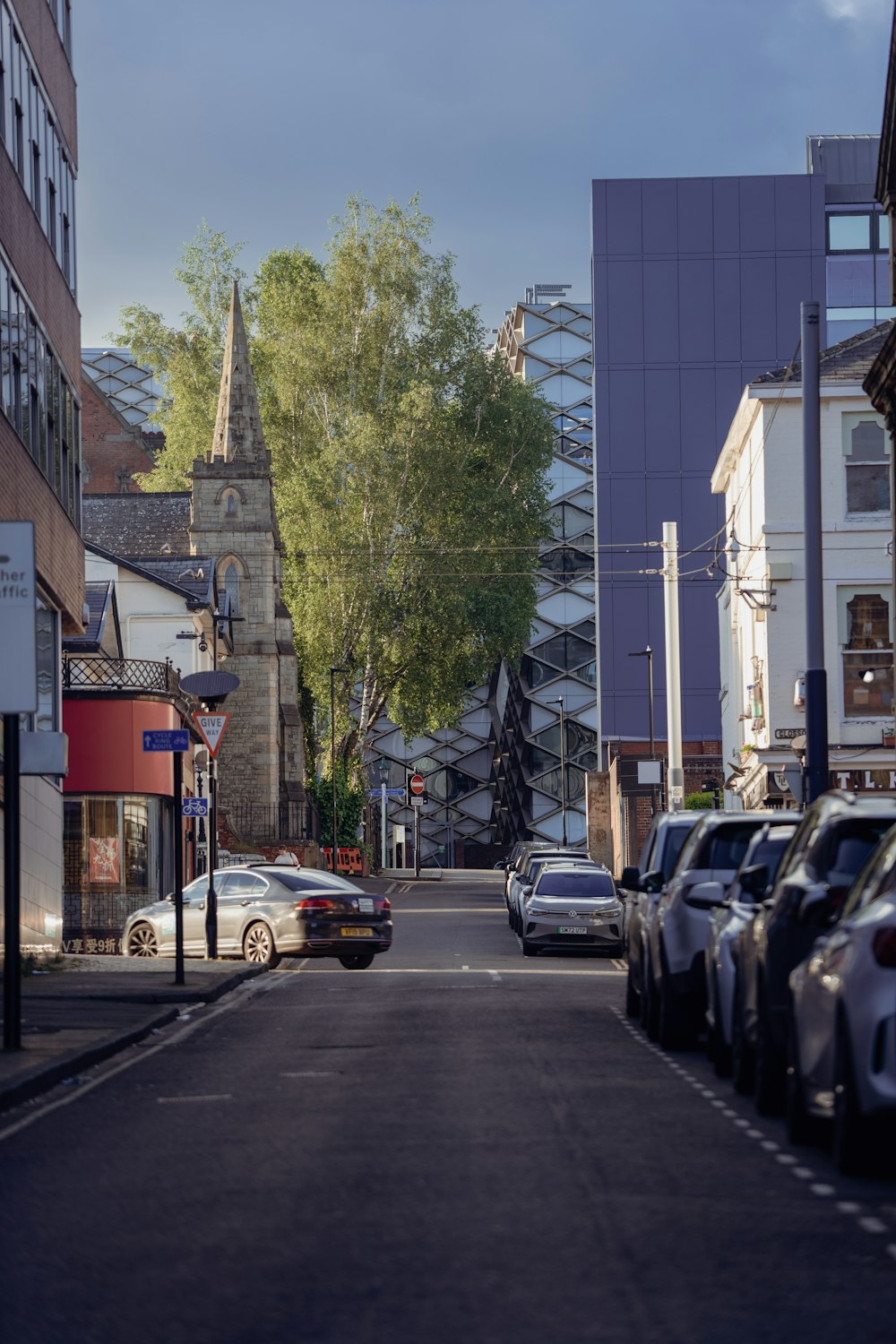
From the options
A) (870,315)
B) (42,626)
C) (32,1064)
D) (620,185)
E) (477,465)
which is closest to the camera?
(32,1064)

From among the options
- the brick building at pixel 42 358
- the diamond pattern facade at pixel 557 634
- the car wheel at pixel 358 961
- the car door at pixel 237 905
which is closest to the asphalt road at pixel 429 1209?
the brick building at pixel 42 358

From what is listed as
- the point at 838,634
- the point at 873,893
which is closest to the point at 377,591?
the point at 838,634

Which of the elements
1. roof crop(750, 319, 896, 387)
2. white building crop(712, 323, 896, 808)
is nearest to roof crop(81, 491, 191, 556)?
white building crop(712, 323, 896, 808)

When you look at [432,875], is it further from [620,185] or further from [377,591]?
[620,185]

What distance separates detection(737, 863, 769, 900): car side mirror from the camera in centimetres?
1362

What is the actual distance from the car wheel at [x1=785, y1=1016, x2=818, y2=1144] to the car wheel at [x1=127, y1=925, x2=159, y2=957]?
22345mm

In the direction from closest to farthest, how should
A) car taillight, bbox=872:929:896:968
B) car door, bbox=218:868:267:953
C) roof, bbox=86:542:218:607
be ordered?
car taillight, bbox=872:929:896:968 → car door, bbox=218:868:267:953 → roof, bbox=86:542:218:607

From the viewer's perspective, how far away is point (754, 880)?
542 inches

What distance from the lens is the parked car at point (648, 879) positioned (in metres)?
18.1

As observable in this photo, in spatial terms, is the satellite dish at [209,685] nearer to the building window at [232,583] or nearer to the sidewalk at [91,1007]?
the sidewalk at [91,1007]

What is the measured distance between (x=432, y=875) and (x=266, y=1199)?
75838 mm

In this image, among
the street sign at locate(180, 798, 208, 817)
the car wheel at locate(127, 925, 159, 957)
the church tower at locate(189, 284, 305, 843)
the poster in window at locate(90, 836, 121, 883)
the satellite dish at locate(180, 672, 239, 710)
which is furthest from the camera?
the church tower at locate(189, 284, 305, 843)

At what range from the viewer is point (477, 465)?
72000mm

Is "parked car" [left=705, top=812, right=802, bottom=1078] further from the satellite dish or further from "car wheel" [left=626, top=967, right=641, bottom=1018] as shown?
the satellite dish
